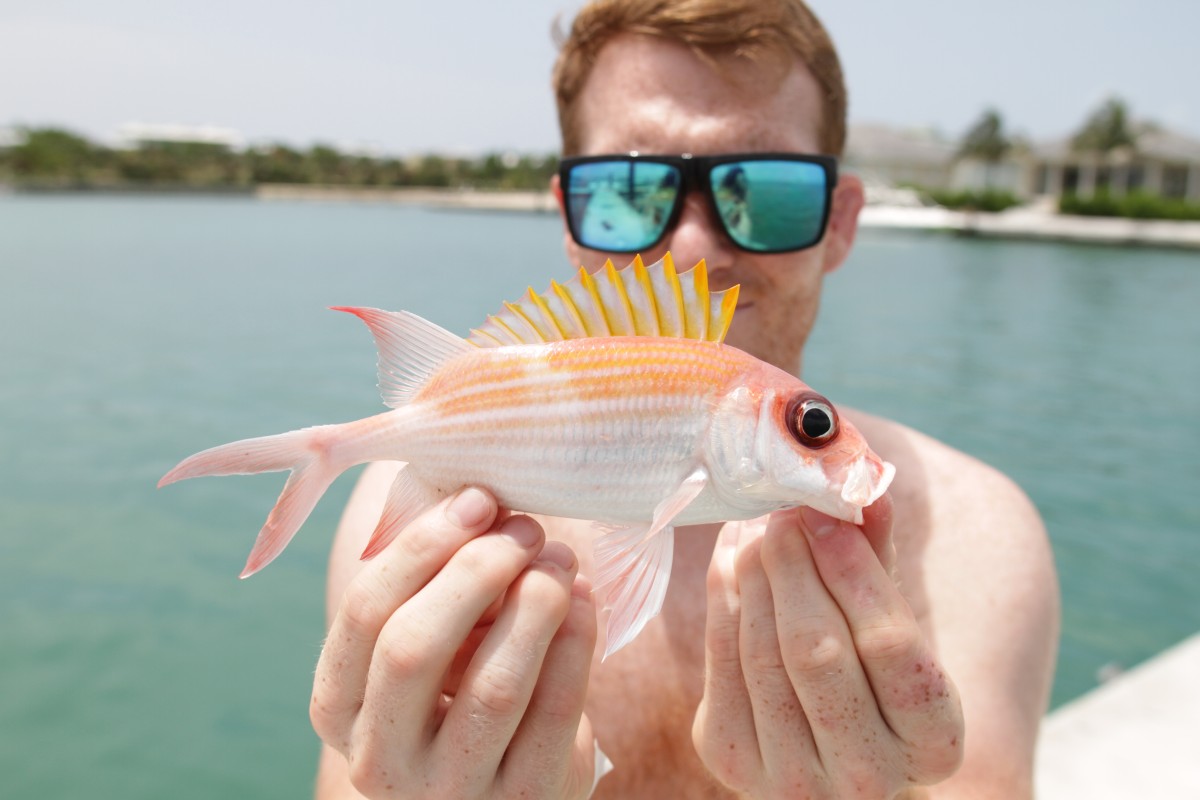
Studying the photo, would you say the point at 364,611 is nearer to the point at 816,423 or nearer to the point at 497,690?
the point at 497,690

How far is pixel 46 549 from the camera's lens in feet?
32.0

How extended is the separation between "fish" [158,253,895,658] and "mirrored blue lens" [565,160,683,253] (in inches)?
42.8

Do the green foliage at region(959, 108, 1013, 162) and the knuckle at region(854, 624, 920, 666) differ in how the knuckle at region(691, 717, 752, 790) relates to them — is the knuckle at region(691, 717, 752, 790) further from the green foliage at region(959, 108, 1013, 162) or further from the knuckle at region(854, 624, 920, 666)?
the green foliage at region(959, 108, 1013, 162)

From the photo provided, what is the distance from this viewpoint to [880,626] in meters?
1.73

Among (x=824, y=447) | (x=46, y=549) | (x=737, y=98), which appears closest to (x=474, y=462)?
(x=824, y=447)

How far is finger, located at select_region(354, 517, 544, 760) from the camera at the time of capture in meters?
1.73

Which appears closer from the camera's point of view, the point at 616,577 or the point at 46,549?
the point at 616,577

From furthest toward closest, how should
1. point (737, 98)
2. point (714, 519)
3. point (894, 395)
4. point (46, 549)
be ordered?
point (894, 395), point (46, 549), point (737, 98), point (714, 519)

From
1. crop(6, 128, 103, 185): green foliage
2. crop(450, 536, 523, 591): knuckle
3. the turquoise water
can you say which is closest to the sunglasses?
crop(450, 536, 523, 591): knuckle

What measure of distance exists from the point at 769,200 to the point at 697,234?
0.25 m

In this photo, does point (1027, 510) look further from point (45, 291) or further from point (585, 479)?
point (45, 291)

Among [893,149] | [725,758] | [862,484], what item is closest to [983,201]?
[893,149]

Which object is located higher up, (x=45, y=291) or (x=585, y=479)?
(x=585, y=479)

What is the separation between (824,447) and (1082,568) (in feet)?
35.7
